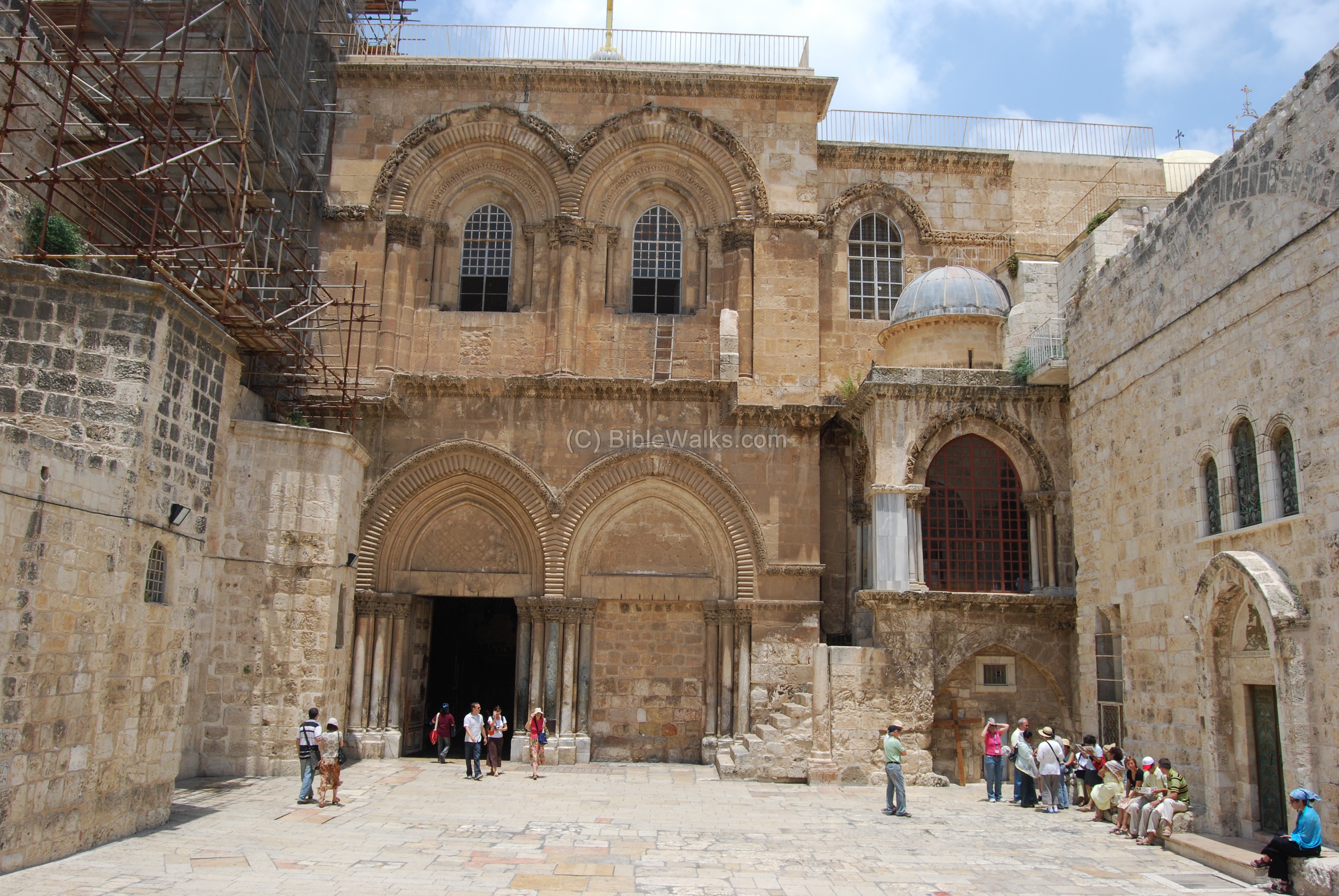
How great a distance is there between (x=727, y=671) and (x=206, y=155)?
38.4 feet

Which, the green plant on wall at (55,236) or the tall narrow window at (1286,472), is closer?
the tall narrow window at (1286,472)

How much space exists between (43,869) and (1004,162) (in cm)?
1970

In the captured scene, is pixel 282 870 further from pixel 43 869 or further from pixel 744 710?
pixel 744 710

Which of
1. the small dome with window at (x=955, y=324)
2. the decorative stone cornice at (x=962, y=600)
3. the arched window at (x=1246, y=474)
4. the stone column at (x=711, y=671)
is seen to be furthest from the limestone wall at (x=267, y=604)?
the arched window at (x=1246, y=474)

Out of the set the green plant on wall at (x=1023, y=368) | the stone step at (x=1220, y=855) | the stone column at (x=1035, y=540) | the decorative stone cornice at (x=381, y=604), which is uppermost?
the green plant on wall at (x=1023, y=368)

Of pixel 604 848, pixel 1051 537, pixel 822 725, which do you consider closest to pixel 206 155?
pixel 604 848

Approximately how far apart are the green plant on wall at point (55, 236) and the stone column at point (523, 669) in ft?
29.0

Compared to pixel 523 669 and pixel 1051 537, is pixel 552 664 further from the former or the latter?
pixel 1051 537

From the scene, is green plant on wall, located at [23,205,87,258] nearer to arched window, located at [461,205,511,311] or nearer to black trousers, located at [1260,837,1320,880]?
arched window, located at [461,205,511,311]

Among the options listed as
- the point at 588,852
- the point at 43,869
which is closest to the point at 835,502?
the point at 588,852

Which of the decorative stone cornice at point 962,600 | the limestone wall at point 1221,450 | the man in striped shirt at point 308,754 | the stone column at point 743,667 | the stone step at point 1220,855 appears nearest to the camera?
the stone step at point 1220,855

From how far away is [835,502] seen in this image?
1966 centimetres

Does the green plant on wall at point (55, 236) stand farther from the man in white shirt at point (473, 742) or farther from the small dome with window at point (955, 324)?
the small dome with window at point (955, 324)

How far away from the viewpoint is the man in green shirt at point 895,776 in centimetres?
1353
